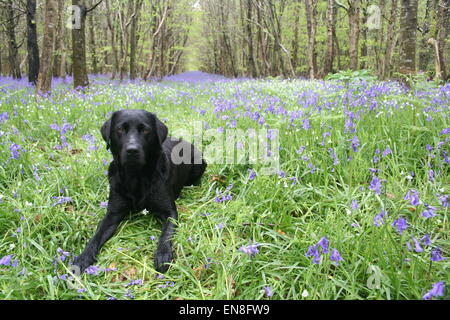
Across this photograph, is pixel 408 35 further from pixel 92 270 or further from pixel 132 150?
pixel 92 270

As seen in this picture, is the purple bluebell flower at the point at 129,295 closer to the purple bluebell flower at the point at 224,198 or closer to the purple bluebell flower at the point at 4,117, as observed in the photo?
the purple bluebell flower at the point at 224,198

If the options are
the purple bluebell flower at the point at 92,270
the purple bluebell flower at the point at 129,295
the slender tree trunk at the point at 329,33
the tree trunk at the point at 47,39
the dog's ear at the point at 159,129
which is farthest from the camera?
the slender tree trunk at the point at 329,33

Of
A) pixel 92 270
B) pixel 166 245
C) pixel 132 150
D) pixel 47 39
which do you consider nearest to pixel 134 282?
pixel 92 270

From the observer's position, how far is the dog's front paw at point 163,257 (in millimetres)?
2311

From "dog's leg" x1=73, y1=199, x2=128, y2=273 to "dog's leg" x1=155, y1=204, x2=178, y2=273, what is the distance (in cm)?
43

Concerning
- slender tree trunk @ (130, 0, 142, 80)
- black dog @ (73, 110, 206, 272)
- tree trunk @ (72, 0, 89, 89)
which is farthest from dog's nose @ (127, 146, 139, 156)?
slender tree trunk @ (130, 0, 142, 80)

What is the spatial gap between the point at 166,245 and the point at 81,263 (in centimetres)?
65

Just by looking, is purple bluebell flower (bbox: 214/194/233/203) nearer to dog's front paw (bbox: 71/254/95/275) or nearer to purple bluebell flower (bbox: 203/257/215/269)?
purple bluebell flower (bbox: 203/257/215/269)

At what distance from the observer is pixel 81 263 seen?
7.66ft

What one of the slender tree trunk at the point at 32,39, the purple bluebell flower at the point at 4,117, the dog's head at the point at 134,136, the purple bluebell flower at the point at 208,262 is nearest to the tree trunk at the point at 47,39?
the purple bluebell flower at the point at 4,117

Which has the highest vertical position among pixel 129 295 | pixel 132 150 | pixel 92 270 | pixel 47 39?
pixel 47 39

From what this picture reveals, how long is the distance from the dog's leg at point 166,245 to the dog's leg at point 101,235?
428mm
